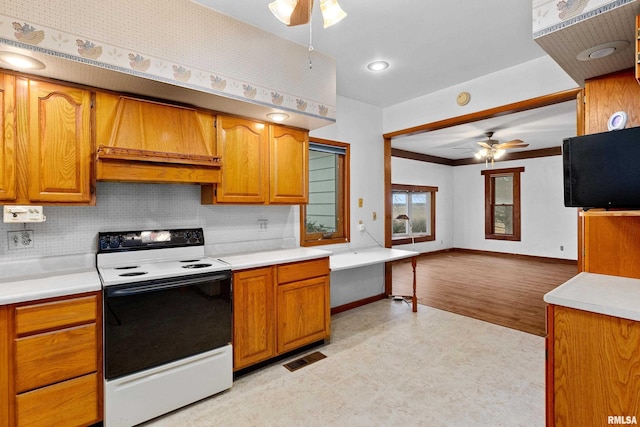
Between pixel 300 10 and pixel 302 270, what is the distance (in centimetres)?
191

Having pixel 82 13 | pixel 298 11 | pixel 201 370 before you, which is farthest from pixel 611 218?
pixel 82 13

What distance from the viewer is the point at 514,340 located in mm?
3080

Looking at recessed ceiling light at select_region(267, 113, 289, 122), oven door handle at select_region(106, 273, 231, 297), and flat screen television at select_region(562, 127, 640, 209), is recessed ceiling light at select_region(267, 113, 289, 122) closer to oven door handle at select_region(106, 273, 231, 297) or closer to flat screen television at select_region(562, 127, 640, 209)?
oven door handle at select_region(106, 273, 231, 297)

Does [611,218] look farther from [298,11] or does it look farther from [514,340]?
[298,11]

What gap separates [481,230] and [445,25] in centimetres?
694

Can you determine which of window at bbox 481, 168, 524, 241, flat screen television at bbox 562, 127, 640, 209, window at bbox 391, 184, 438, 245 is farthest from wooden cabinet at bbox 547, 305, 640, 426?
window at bbox 481, 168, 524, 241

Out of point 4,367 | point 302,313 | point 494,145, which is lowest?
point 302,313

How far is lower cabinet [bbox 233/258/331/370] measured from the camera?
2.41 meters

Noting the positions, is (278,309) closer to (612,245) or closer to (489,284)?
(612,245)

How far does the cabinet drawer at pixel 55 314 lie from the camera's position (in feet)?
5.39

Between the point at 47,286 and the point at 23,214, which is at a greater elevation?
the point at 23,214

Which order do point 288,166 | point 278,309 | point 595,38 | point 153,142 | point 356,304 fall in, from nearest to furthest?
point 595,38 → point 153,142 → point 278,309 → point 288,166 → point 356,304

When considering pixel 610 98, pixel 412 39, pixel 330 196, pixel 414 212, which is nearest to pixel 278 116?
pixel 412 39

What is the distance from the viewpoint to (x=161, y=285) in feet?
6.54
